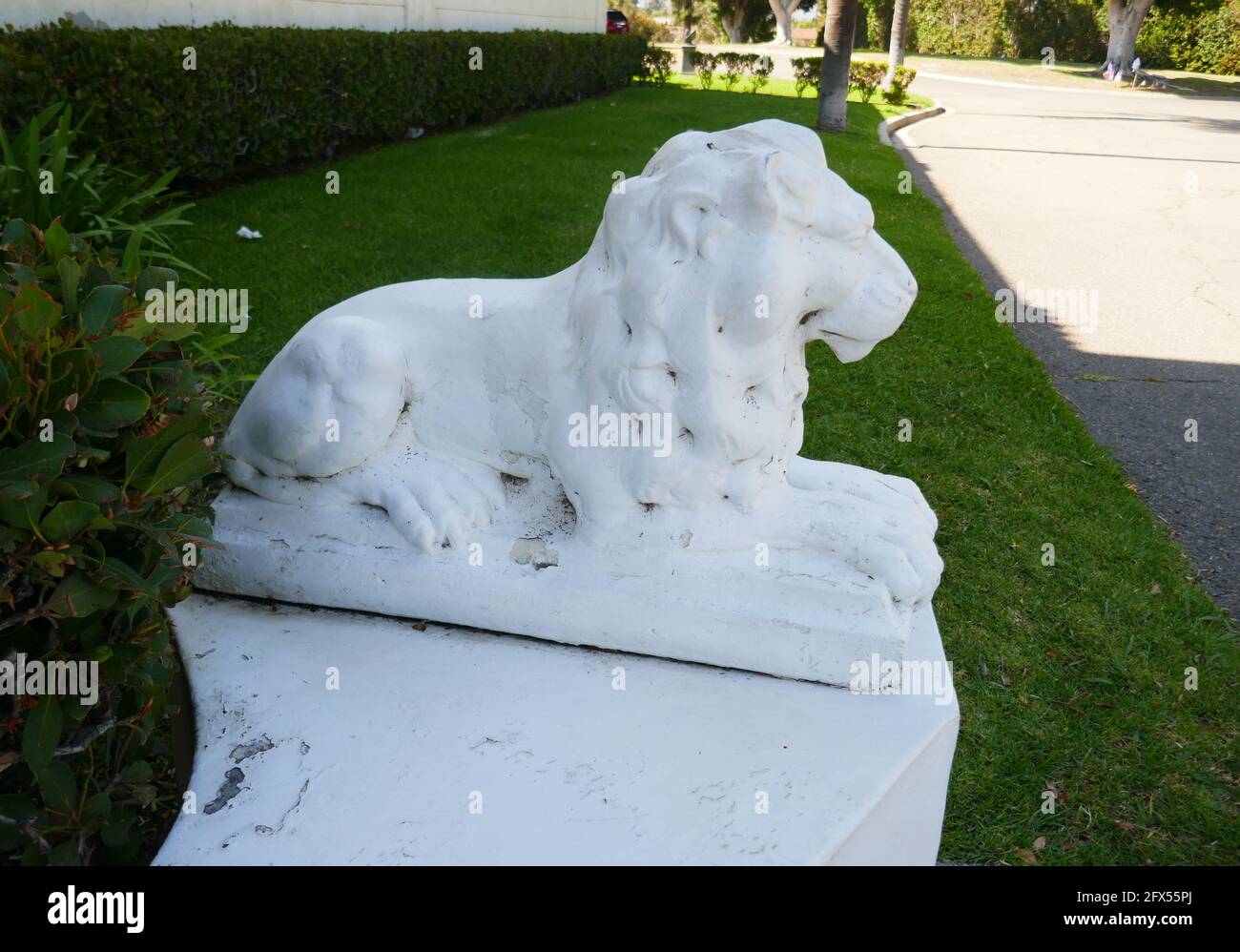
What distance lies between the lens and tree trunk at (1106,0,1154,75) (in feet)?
78.4

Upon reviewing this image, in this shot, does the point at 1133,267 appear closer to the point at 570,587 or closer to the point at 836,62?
the point at 836,62

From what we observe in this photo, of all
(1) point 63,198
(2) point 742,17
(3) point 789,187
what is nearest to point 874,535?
(3) point 789,187

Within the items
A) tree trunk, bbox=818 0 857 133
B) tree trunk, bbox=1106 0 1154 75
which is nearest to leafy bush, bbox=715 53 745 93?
tree trunk, bbox=818 0 857 133

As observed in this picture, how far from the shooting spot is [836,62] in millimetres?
12352

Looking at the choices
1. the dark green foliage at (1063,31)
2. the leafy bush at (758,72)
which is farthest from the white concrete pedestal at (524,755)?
the dark green foliage at (1063,31)

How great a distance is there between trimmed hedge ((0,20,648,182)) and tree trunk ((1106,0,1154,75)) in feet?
59.8

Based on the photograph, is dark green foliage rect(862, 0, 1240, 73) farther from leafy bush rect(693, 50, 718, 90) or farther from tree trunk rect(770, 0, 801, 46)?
leafy bush rect(693, 50, 718, 90)

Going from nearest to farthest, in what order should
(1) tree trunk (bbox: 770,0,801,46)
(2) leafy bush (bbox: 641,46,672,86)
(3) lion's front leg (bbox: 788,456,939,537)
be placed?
(3) lion's front leg (bbox: 788,456,939,537), (2) leafy bush (bbox: 641,46,672,86), (1) tree trunk (bbox: 770,0,801,46)

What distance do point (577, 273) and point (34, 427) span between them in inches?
43.1

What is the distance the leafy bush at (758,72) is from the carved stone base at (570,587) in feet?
59.1

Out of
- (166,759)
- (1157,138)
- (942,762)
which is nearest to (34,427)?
(166,759)

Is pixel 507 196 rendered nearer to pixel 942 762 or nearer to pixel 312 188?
pixel 312 188

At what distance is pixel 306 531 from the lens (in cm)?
233

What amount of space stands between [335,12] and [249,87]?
252 cm
